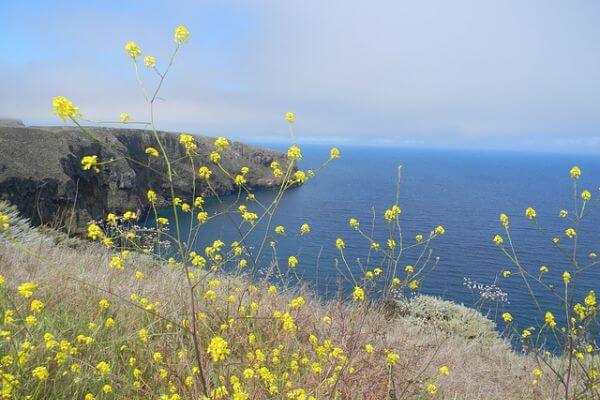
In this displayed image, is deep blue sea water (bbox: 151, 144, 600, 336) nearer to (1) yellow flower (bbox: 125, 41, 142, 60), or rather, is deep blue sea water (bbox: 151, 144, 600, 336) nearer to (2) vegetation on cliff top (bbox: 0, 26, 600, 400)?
(2) vegetation on cliff top (bbox: 0, 26, 600, 400)

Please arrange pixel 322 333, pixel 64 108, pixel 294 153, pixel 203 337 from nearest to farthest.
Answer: pixel 64 108, pixel 294 153, pixel 203 337, pixel 322 333

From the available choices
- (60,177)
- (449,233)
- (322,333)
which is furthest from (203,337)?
(449,233)

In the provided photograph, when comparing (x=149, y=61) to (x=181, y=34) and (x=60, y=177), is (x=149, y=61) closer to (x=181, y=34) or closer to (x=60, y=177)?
(x=181, y=34)

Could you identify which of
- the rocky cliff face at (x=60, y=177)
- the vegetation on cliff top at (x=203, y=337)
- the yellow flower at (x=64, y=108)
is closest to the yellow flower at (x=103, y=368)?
A: the vegetation on cliff top at (x=203, y=337)

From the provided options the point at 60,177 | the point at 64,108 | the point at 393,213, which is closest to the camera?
the point at 64,108

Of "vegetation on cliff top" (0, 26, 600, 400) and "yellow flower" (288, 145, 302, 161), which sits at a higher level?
"yellow flower" (288, 145, 302, 161)

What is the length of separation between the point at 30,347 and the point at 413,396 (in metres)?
3.34

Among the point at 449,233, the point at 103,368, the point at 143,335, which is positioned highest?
the point at 103,368

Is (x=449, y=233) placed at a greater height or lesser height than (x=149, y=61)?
lesser

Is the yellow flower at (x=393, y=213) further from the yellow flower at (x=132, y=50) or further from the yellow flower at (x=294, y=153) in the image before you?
the yellow flower at (x=132, y=50)

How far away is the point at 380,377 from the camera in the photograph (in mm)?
4016

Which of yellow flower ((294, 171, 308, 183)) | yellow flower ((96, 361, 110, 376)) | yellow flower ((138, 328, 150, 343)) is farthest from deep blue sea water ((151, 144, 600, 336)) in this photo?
yellow flower ((96, 361, 110, 376))

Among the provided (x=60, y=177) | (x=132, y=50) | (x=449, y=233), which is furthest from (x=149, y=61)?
(x=449, y=233)

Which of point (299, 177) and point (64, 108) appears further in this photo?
point (299, 177)
